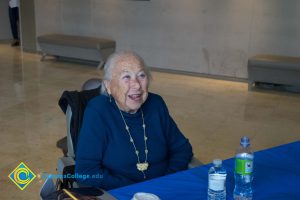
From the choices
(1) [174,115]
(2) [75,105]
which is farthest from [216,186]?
(1) [174,115]

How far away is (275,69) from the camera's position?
22.2 ft

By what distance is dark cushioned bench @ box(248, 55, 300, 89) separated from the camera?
663 cm

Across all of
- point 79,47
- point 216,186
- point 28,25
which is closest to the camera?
point 216,186

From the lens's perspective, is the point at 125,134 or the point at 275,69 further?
the point at 275,69

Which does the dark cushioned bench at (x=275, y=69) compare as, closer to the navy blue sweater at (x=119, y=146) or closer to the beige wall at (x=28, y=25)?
the navy blue sweater at (x=119, y=146)

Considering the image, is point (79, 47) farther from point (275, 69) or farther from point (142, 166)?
point (142, 166)

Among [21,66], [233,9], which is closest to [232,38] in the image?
[233,9]

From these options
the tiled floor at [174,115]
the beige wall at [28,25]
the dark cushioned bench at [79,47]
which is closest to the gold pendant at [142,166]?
the tiled floor at [174,115]

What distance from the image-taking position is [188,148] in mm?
2480

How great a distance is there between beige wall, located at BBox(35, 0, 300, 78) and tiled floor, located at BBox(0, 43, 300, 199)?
16.0 inches

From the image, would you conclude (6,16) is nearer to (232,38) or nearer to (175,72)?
(175,72)

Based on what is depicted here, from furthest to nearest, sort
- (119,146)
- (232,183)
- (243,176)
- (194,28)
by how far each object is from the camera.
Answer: (194,28) → (119,146) → (232,183) → (243,176)

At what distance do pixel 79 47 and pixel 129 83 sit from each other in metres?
6.54

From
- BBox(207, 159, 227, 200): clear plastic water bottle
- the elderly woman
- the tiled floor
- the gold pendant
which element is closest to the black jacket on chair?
the elderly woman
